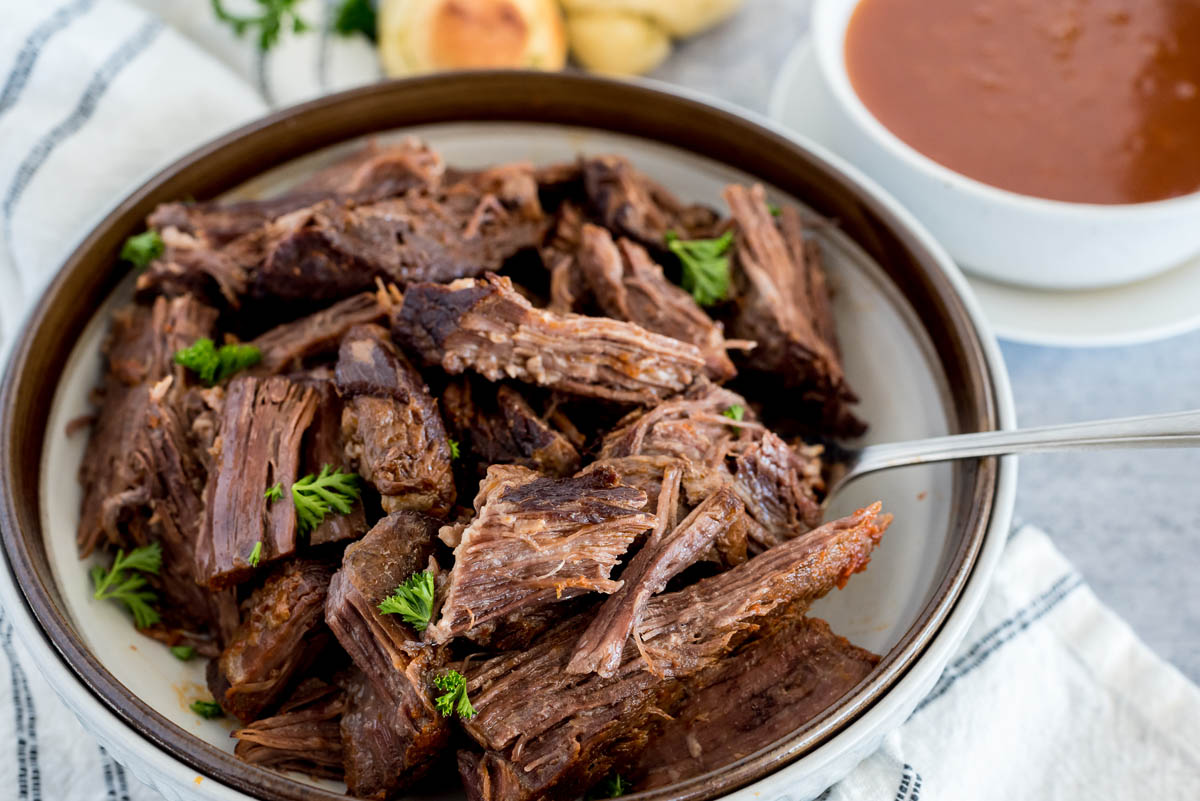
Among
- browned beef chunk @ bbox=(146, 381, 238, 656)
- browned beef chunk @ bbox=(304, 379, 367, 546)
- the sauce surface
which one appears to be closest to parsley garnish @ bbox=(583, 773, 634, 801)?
browned beef chunk @ bbox=(304, 379, 367, 546)

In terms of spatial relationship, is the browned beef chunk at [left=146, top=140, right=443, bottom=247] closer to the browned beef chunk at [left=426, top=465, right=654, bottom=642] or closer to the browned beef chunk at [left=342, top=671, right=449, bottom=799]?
the browned beef chunk at [left=426, top=465, right=654, bottom=642]

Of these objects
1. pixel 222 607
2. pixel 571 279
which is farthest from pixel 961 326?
pixel 222 607

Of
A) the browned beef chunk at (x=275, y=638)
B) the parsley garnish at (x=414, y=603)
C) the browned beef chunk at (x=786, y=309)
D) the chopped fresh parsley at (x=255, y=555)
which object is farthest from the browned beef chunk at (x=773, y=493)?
the chopped fresh parsley at (x=255, y=555)

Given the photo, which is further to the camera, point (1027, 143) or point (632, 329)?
point (1027, 143)

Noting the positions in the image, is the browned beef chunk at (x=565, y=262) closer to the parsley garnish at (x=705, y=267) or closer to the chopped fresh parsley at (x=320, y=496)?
the parsley garnish at (x=705, y=267)

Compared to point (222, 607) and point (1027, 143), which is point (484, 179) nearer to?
point (222, 607)

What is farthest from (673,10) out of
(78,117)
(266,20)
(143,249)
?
(143,249)

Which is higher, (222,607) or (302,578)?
(302,578)
